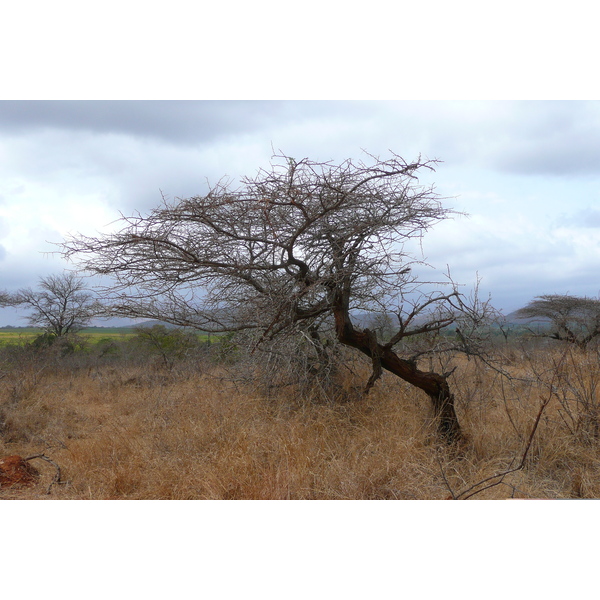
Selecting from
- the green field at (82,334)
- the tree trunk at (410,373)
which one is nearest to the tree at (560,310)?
the tree trunk at (410,373)

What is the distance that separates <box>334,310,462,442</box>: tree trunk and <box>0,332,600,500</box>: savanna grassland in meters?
0.20

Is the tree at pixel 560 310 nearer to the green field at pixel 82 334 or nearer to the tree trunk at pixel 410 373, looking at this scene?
the tree trunk at pixel 410 373

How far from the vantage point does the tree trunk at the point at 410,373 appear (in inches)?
197

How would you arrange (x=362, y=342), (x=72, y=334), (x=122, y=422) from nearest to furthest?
(x=362, y=342) → (x=122, y=422) → (x=72, y=334)

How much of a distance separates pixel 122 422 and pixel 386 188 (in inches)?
179

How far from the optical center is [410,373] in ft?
16.8

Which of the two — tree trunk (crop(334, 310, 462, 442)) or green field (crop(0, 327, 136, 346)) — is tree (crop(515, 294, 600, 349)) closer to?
tree trunk (crop(334, 310, 462, 442))

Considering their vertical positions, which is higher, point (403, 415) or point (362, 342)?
point (362, 342)

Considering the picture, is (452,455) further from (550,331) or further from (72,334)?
(72,334)

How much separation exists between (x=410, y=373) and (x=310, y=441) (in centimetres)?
129

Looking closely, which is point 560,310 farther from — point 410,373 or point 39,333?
point 39,333

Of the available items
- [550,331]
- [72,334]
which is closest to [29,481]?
[72,334]

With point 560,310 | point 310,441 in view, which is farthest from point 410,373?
point 560,310

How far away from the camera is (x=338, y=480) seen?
3873 millimetres
